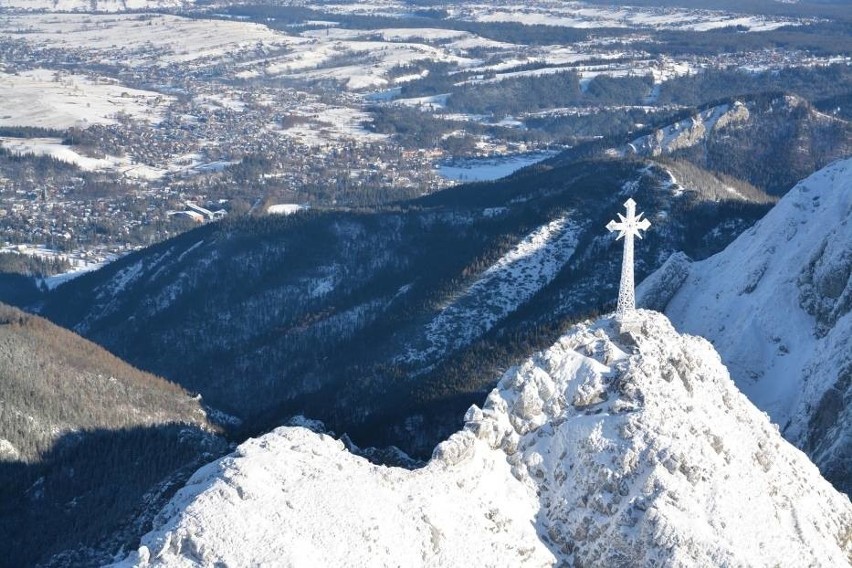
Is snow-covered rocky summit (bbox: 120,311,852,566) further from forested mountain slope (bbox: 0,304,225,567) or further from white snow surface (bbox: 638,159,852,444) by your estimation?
forested mountain slope (bbox: 0,304,225,567)

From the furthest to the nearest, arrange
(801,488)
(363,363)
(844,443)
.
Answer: (363,363) → (844,443) → (801,488)

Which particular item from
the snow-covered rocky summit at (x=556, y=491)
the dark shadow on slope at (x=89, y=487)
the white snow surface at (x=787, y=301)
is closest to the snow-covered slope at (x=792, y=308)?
the white snow surface at (x=787, y=301)

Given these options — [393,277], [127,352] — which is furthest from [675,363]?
[127,352]

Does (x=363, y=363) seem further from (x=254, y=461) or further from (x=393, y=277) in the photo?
(x=254, y=461)

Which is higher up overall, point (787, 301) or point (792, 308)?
point (787, 301)

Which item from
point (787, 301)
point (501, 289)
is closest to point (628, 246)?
point (787, 301)

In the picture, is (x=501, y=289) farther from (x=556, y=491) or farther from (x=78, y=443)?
(x=556, y=491)

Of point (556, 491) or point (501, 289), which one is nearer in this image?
point (556, 491)
